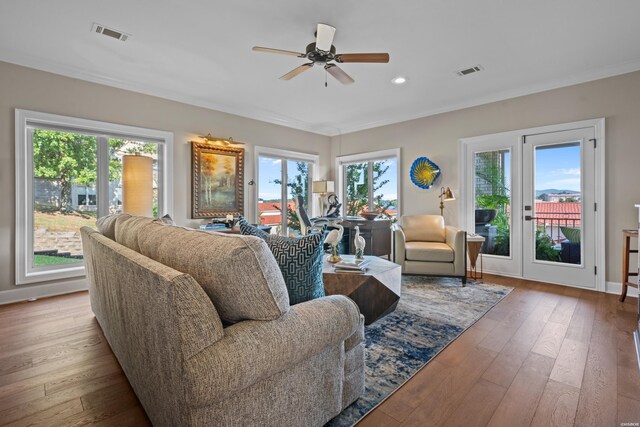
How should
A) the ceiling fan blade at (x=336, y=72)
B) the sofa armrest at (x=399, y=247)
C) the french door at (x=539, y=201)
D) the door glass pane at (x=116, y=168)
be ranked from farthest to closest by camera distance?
the sofa armrest at (x=399, y=247) < the door glass pane at (x=116, y=168) < the french door at (x=539, y=201) < the ceiling fan blade at (x=336, y=72)

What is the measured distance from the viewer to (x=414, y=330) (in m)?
2.47

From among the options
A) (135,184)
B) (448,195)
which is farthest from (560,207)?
(135,184)

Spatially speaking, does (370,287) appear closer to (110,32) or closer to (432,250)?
(432,250)

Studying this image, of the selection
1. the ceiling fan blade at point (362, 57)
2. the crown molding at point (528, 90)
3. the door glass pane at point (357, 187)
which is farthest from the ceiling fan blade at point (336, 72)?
the door glass pane at point (357, 187)

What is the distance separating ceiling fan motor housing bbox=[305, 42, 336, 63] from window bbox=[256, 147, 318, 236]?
2.61 meters

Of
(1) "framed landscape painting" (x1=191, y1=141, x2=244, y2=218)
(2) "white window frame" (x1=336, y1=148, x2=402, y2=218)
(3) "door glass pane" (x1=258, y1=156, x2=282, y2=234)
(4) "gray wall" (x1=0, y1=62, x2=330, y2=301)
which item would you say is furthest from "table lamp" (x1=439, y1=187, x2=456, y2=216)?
(1) "framed landscape painting" (x1=191, y1=141, x2=244, y2=218)

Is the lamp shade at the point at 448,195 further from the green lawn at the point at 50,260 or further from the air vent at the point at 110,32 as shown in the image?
the green lawn at the point at 50,260

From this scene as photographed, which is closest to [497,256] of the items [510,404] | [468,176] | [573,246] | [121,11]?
[573,246]

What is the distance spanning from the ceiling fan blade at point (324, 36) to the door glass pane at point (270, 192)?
294cm

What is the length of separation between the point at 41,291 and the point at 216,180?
237cm

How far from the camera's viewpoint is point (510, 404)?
160 cm

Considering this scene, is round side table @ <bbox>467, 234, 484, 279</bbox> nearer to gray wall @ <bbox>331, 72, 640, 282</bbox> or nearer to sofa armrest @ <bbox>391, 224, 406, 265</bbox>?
gray wall @ <bbox>331, 72, 640, 282</bbox>

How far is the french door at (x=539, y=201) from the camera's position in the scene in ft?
12.0

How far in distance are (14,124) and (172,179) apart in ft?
5.25
